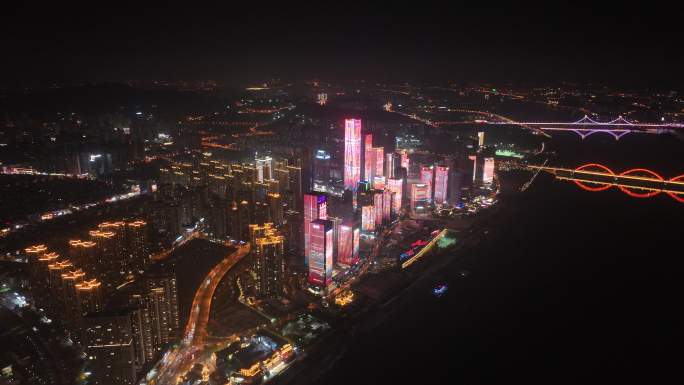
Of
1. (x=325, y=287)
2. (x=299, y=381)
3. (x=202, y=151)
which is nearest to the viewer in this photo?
(x=299, y=381)

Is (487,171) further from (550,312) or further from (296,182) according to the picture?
(550,312)

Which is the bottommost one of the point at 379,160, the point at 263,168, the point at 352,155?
the point at 263,168

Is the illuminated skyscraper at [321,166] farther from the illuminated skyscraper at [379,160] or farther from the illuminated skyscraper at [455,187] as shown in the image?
the illuminated skyscraper at [455,187]

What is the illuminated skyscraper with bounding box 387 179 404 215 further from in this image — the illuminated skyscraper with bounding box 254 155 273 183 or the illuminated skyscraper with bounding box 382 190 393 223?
the illuminated skyscraper with bounding box 254 155 273 183

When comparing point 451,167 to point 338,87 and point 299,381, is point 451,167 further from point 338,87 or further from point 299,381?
point 299,381

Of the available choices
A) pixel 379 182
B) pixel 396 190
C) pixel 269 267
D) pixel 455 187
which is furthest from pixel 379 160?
pixel 269 267

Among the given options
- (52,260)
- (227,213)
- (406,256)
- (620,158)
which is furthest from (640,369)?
(620,158)
